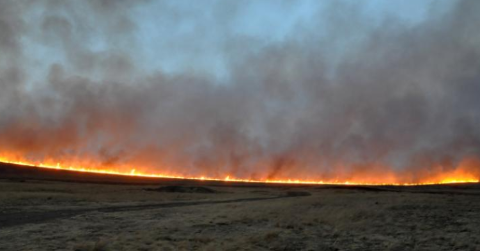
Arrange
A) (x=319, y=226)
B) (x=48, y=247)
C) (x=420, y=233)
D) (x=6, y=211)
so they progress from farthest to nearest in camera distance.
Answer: (x=6, y=211), (x=319, y=226), (x=420, y=233), (x=48, y=247)

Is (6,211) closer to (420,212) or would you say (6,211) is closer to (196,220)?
(196,220)

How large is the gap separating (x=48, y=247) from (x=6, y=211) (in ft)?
53.8

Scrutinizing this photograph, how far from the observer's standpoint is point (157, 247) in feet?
52.4

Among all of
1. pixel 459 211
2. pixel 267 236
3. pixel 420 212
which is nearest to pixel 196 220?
pixel 267 236

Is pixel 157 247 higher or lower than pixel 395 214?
lower

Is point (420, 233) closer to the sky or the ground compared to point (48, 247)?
closer to the sky

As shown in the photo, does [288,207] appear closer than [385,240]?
No

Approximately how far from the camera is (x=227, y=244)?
16703 mm

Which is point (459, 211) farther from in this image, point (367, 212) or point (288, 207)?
point (288, 207)

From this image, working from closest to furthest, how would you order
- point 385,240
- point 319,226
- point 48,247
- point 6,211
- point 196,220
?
point 48,247 < point 385,240 < point 319,226 < point 196,220 < point 6,211

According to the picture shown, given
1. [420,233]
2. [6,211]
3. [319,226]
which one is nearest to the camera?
[420,233]

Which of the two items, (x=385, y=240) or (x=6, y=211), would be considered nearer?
(x=385, y=240)

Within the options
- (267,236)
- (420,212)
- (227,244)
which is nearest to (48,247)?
(227,244)

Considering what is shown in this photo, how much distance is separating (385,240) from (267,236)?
5.45 m
